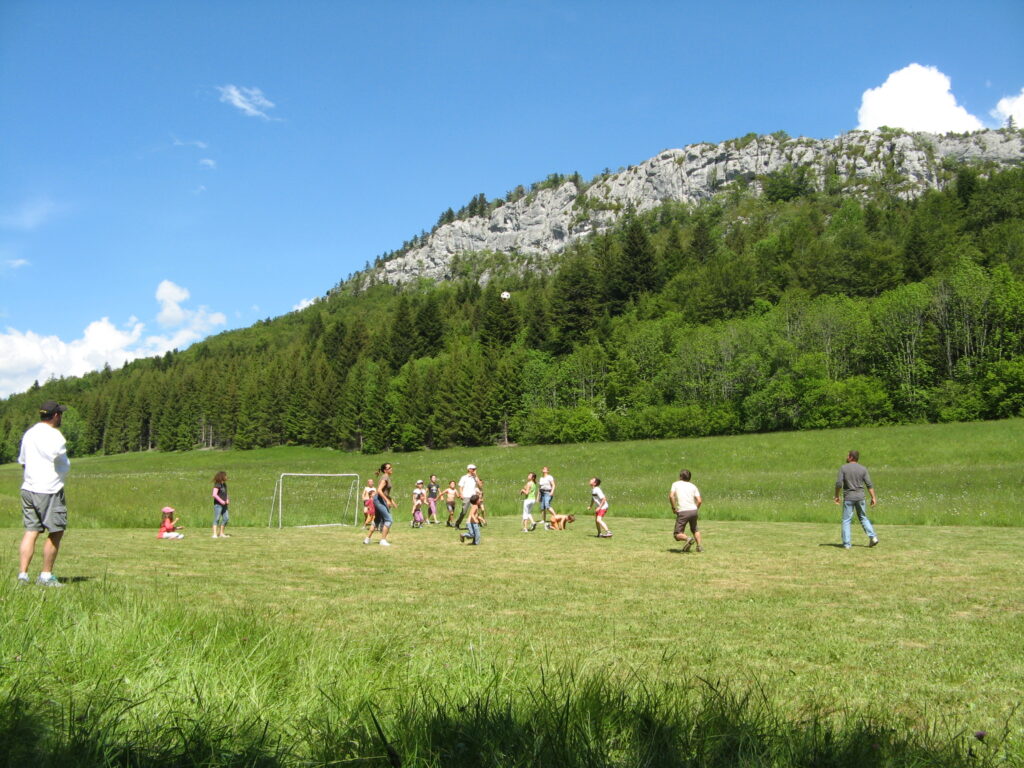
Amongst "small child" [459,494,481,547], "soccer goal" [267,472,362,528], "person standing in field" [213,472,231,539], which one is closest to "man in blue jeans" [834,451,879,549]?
"small child" [459,494,481,547]

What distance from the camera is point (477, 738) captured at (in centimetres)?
293

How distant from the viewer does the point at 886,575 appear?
1103 centimetres

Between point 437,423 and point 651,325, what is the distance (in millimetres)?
31943

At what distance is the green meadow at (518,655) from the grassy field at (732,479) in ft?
30.7

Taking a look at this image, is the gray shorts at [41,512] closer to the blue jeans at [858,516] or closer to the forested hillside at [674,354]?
the blue jeans at [858,516]

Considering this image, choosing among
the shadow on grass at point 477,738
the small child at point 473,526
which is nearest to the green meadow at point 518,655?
the shadow on grass at point 477,738

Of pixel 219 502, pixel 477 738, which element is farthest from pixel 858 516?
pixel 219 502

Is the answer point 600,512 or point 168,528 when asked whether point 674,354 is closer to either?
point 600,512

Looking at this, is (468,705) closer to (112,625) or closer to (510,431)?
(112,625)

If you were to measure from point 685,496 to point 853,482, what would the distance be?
4.10 metres

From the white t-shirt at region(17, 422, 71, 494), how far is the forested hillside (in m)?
70.2

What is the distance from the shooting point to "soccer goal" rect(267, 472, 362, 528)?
25.9 m

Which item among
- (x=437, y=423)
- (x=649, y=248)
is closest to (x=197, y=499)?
(x=437, y=423)

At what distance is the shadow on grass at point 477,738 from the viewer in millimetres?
2795
